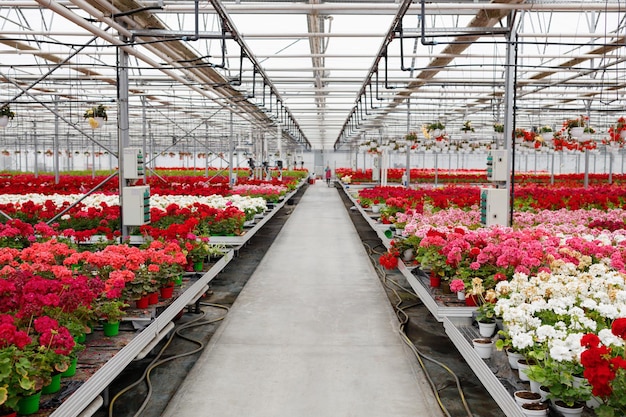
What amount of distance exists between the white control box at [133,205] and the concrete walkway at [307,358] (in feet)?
5.91

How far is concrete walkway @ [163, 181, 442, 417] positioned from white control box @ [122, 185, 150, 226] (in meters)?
1.80

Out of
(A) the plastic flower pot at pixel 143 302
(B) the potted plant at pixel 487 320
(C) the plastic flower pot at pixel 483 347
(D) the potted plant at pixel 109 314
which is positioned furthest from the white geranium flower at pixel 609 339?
(A) the plastic flower pot at pixel 143 302

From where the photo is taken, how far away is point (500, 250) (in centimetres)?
464

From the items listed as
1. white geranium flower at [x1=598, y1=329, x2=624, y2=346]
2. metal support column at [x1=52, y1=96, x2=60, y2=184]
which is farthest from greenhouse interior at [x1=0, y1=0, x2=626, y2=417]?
metal support column at [x1=52, y1=96, x2=60, y2=184]

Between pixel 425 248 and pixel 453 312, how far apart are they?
1154 mm

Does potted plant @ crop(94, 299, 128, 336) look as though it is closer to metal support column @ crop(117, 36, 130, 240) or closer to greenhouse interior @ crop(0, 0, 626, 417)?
greenhouse interior @ crop(0, 0, 626, 417)

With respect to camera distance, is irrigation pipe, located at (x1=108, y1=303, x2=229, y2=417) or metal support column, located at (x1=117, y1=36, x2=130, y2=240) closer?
irrigation pipe, located at (x1=108, y1=303, x2=229, y2=417)

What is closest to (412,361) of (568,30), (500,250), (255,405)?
(500,250)

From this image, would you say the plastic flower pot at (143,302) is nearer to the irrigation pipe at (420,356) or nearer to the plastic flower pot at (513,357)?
the irrigation pipe at (420,356)

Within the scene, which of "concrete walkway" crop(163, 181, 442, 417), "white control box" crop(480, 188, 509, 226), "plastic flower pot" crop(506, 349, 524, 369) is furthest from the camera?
"white control box" crop(480, 188, 509, 226)

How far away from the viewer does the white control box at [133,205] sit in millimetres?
7680

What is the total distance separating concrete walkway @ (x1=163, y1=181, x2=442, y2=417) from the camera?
13.5 ft

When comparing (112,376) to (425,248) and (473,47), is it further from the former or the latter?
(473,47)

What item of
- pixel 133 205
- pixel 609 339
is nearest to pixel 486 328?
pixel 609 339
